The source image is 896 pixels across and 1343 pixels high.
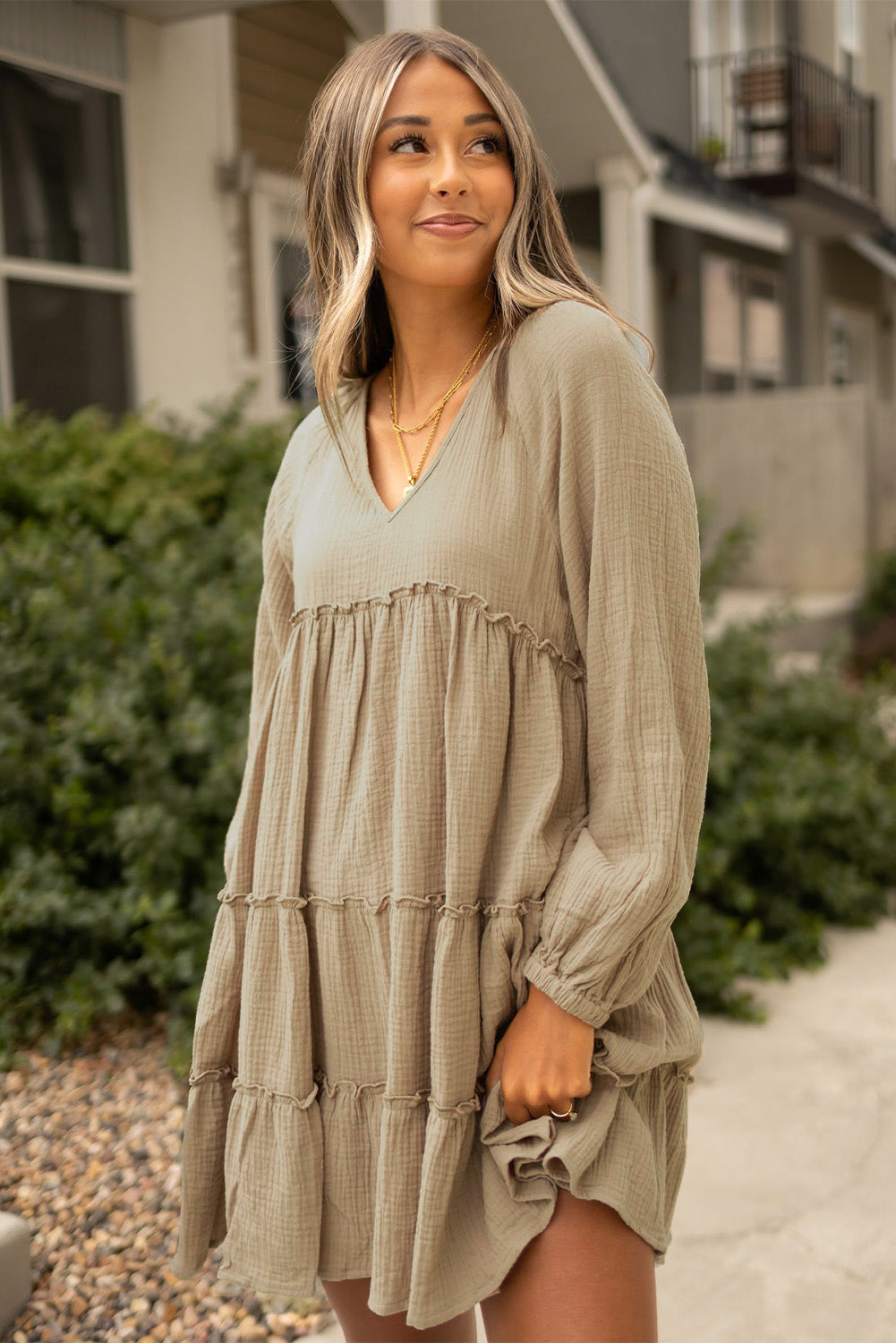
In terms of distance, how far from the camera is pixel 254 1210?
1.57 meters

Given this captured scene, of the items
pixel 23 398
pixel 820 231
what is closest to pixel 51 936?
pixel 23 398

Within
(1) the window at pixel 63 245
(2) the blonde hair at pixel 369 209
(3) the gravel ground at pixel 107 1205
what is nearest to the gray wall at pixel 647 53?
(1) the window at pixel 63 245

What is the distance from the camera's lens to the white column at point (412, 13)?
464 cm

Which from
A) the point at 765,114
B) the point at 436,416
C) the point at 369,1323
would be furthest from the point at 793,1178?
the point at 765,114

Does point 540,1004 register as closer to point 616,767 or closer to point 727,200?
point 616,767

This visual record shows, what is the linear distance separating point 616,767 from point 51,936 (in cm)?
263

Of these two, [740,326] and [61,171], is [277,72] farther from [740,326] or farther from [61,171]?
[740,326]

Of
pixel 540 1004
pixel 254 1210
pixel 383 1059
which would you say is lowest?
pixel 254 1210

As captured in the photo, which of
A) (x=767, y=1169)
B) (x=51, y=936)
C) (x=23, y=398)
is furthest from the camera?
(x=23, y=398)

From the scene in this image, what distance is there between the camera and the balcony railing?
1353 centimetres

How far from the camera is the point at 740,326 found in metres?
14.6

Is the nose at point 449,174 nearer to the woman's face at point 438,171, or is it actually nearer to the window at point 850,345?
the woman's face at point 438,171

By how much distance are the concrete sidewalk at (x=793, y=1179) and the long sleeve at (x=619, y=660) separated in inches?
60.3

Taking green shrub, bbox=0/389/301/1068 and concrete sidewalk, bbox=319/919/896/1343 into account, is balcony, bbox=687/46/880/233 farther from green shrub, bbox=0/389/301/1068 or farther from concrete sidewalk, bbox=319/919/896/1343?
concrete sidewalk, bbox=319/919/896/1343
